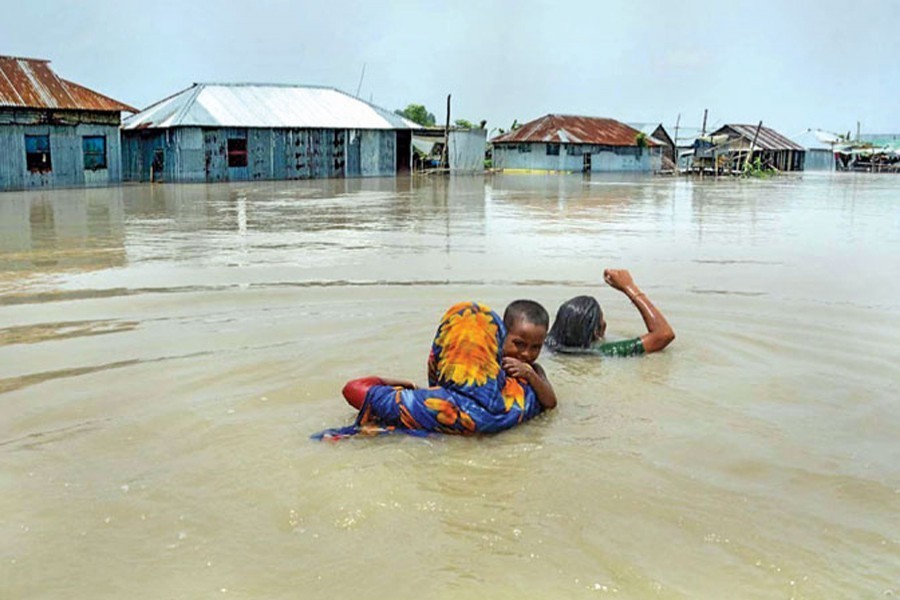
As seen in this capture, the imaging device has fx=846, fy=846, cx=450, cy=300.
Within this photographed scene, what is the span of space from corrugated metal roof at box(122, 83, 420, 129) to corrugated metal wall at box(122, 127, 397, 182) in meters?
0.39

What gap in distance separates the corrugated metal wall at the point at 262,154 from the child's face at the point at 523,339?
30.5 meters

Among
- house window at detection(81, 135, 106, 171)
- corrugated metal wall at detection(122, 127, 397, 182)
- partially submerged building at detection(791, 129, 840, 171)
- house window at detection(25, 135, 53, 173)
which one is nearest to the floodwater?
house window at detection(25, 135, 53, 173)

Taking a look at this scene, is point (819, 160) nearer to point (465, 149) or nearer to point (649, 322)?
point (465, 149)

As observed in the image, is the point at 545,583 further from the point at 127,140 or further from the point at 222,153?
the point at 127,140

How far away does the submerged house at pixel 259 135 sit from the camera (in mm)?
33094

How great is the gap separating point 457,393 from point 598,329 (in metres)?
2.10

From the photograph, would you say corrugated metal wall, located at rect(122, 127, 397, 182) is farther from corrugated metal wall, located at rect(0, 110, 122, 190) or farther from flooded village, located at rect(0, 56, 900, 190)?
corrugated metal wall, located at rect(0, 110, 122, 190)

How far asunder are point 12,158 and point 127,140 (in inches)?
324

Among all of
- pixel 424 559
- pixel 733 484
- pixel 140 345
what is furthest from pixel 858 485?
pixel 140 345

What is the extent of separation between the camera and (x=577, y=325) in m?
5.89

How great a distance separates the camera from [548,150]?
169 ft

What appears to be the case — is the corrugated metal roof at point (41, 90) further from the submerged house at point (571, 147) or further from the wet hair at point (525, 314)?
the submerged house at point (571, 147)

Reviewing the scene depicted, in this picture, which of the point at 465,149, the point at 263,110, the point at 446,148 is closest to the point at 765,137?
the point at 465,149

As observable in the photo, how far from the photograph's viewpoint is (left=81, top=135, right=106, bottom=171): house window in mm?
29641
